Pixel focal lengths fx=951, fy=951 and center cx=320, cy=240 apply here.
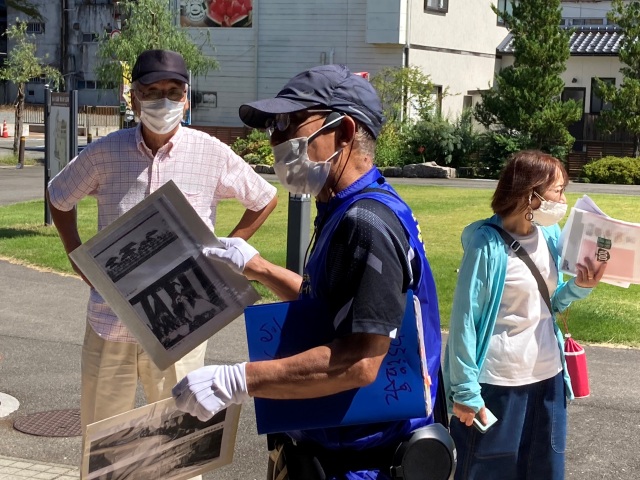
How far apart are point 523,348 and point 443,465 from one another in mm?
1496

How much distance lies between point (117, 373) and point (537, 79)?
2932 cm

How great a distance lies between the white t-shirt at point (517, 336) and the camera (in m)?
3.98

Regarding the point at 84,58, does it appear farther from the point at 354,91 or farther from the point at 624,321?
the point at 354,91

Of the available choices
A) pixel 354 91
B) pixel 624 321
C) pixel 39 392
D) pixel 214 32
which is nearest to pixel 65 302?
pixel 39 392

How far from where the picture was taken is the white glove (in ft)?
9.98

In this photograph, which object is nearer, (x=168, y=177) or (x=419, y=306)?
(x=419, y=306)

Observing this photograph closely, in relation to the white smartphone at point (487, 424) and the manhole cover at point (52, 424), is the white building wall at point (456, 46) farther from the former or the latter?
the white smartphone at point (487, 424)

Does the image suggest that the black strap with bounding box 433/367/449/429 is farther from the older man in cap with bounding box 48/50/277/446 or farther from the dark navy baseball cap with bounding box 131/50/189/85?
the dark navy baseball cap with bounding box 131/50/189/85

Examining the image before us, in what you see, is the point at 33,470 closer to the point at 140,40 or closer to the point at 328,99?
the point at 328,99

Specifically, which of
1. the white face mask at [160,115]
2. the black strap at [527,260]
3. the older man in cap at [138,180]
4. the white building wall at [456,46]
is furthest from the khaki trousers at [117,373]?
the white building wall at [456,46]

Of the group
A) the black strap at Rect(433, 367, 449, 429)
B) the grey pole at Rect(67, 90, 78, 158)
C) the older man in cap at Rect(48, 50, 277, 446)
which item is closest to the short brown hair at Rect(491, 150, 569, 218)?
the older man in cap at Rect(48, 50, 277, 446)

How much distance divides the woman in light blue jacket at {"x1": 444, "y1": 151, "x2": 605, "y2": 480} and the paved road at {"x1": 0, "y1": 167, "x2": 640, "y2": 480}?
1551mm

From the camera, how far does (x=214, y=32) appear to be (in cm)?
4044

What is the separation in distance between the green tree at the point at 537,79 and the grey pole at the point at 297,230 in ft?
81.3
